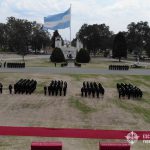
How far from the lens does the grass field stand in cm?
1388

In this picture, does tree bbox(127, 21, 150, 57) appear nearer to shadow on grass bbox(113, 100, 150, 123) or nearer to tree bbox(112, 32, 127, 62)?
tree bbox(112, 32, 127, 62)

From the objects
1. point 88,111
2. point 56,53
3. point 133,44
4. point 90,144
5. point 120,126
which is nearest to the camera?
point 90,144

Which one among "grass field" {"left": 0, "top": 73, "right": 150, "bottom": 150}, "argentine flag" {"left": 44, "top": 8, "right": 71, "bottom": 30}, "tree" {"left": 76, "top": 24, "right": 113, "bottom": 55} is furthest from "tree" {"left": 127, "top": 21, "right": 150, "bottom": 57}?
"grass field" {"left": 0, "top": 73, "right": 150, "bottom": 150}

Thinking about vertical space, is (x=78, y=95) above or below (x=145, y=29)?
below

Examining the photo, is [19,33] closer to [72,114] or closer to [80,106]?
[80,106]

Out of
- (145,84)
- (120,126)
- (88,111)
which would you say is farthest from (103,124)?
(145,84)

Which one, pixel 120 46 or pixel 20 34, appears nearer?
pixel 120 46

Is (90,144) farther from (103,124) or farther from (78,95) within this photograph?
(78,95)

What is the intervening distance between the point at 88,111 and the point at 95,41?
10071 centimetres

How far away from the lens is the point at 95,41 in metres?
120

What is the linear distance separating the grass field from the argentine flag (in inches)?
1643

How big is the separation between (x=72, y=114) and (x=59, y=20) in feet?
167

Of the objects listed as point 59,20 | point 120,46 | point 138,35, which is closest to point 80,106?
point 59,20

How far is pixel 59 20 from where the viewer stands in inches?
2704
